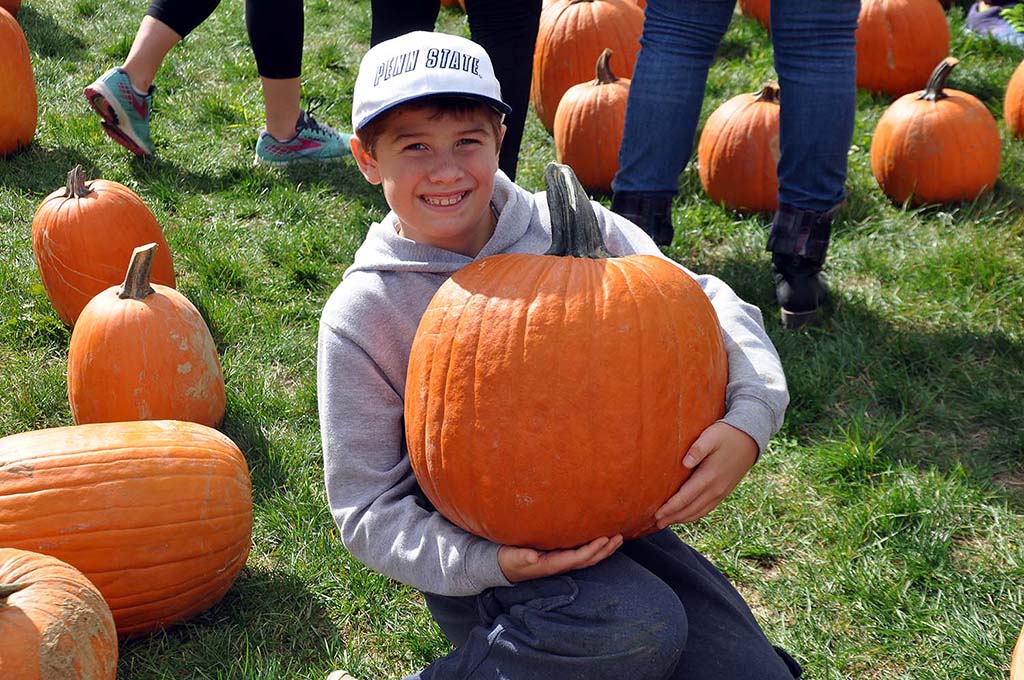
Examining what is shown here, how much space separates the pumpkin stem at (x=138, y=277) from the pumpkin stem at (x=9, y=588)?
1.24 m

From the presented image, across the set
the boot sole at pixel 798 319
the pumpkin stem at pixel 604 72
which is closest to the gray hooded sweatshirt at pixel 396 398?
the boot sole at pixel 798 319

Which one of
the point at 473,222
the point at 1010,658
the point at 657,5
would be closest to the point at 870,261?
the point at 657,5

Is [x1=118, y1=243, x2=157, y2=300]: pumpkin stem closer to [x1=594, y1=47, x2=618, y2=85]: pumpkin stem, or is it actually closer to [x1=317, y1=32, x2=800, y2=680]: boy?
[x1=317, y1=32, x2=800, y2=680]: boy

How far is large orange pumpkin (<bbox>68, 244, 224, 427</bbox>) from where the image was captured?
3111 mm

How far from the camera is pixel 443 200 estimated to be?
225 cm

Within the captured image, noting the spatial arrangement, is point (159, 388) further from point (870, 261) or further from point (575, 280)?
point (870, 261)

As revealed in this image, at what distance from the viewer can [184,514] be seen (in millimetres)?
2518

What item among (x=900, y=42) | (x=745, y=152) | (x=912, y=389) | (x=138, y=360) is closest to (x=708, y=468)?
(x=912, y=389)

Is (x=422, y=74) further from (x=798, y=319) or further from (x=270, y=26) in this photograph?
(x=270, y=26)

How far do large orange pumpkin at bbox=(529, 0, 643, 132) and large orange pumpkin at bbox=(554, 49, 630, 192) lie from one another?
0.72 metres

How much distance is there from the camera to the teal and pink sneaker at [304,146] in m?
5.23

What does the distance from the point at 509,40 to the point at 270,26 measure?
1497 millimetres

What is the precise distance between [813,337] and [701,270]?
2.10 ft

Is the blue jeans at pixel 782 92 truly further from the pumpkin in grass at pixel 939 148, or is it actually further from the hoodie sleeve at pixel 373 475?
the hoodie sleeve at pixel 373 475
